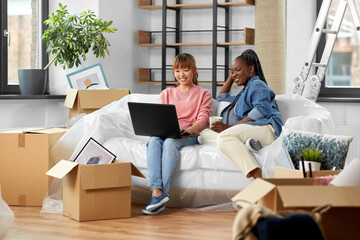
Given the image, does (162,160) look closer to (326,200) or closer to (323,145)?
(323,145)

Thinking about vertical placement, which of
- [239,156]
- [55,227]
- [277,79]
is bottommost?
[55,227]

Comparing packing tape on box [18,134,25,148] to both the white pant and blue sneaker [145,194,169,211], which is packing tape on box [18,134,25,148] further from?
the white pant

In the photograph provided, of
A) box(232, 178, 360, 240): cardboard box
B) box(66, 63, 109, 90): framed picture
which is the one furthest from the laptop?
box(232, 178, 360, 240): cardboard box

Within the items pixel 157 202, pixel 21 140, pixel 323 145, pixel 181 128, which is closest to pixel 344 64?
pixel 181 128

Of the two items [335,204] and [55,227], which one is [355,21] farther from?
[335,204]

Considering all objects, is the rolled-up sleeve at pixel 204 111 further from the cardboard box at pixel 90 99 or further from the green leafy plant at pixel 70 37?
the green leafy plant at pixel 70 37

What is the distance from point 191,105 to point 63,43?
1534 millimetres

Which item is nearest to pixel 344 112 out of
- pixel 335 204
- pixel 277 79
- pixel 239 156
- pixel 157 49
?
pixel 277 79

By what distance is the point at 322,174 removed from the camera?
7.62 ft

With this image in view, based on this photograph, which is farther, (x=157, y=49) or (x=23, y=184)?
(x=157, y=49)

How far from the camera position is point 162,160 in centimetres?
366

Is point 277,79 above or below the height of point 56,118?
above

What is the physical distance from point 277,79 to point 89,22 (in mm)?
1703

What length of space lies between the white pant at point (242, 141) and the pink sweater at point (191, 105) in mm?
210
